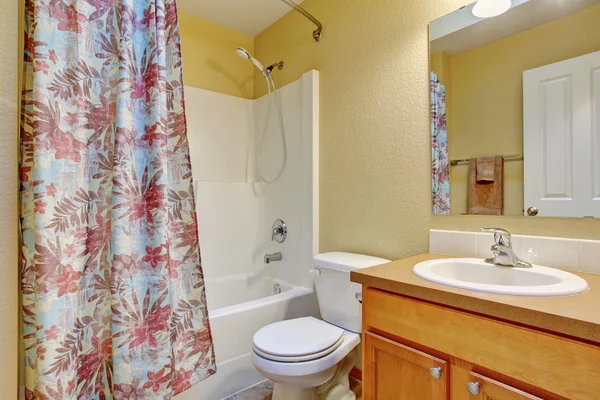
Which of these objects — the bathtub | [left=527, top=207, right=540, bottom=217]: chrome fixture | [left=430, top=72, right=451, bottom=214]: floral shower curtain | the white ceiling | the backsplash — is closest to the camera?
the backsplash

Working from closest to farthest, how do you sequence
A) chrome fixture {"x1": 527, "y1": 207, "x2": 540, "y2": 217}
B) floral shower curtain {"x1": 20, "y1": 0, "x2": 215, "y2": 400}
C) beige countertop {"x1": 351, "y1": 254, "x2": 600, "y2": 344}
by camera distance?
beige countertop {"x1": 351, "y1": 254, "x2": 600, "y2": 344} < floral shower curtain {"x1": 20, "y1": 0, "x2": 215, "y2": 400} < chrome fixture {"x1": 527, "y1": 207, "x2": 540, "y2": 217}

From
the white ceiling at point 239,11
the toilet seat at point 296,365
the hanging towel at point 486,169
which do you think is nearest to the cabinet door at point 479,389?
the toilet seat at point 296,365

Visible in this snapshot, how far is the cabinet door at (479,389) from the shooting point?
0.72m

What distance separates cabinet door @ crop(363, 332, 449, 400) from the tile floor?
0.76 metres

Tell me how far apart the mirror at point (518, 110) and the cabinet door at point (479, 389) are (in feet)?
2.34

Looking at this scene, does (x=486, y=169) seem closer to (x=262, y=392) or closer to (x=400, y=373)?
(x=400, y=373)

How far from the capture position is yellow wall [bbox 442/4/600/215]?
111 cm

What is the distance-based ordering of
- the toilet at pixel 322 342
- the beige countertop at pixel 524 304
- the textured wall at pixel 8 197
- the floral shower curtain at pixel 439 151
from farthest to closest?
the floral shower curtain at pixel 439 151
the toilet at pixel 322 342
the textured wall at pixel 8 197
the beige countertop at pixel 524 304

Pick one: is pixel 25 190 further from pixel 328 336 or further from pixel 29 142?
Result: pixel 328 336

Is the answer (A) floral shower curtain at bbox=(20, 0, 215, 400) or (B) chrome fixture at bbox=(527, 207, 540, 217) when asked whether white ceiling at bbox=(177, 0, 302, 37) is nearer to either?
(A) floral shower curtain at bbox=(20, 0, 215, 400)

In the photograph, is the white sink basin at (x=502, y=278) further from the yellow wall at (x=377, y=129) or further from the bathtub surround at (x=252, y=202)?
the bathtub surround at (x=252, y=202)

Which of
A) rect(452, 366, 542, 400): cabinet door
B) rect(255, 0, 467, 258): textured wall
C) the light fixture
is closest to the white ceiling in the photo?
rect(255, 0, 467, 258): textured wall

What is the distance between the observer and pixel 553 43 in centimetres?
114

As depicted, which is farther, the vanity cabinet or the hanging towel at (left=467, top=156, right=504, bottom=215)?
the hanging towel at (left=467, top=156, right=504, bottom=215)
